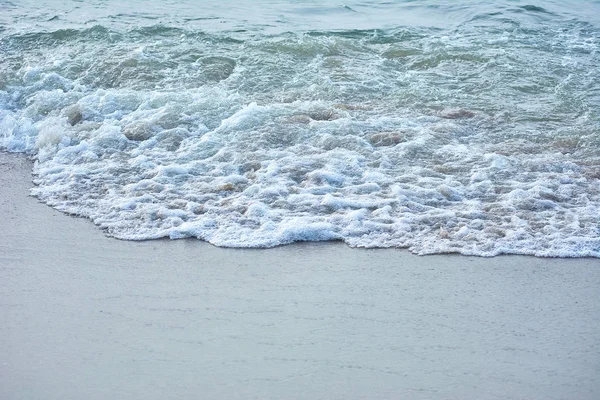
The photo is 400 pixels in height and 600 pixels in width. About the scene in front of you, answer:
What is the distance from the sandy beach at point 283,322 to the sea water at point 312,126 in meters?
0.24

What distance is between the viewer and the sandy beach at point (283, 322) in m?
3.31

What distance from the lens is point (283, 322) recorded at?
3.75 m

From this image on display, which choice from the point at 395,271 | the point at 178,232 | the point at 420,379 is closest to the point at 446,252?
the point at 395,271

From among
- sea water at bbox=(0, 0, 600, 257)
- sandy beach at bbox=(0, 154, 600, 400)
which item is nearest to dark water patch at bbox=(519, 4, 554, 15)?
sea water at bbox=(0, 0, 600, 257)

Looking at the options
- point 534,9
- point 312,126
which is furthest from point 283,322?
point 534,9

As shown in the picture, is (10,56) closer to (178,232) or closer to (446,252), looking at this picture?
(178,232)

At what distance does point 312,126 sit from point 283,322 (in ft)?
9.28

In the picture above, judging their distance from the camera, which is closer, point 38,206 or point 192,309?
point 192,309

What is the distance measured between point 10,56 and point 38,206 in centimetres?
381

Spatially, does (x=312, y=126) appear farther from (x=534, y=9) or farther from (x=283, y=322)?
(x=534, y=9)

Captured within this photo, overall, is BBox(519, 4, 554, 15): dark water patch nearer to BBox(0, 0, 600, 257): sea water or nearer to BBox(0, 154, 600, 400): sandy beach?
BBox(0, 0, 600, 257): sea water

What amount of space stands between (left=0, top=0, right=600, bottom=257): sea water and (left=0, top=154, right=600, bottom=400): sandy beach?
242 millimetres

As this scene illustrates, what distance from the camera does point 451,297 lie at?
13.2ft

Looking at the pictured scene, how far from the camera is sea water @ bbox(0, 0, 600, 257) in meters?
4.84
